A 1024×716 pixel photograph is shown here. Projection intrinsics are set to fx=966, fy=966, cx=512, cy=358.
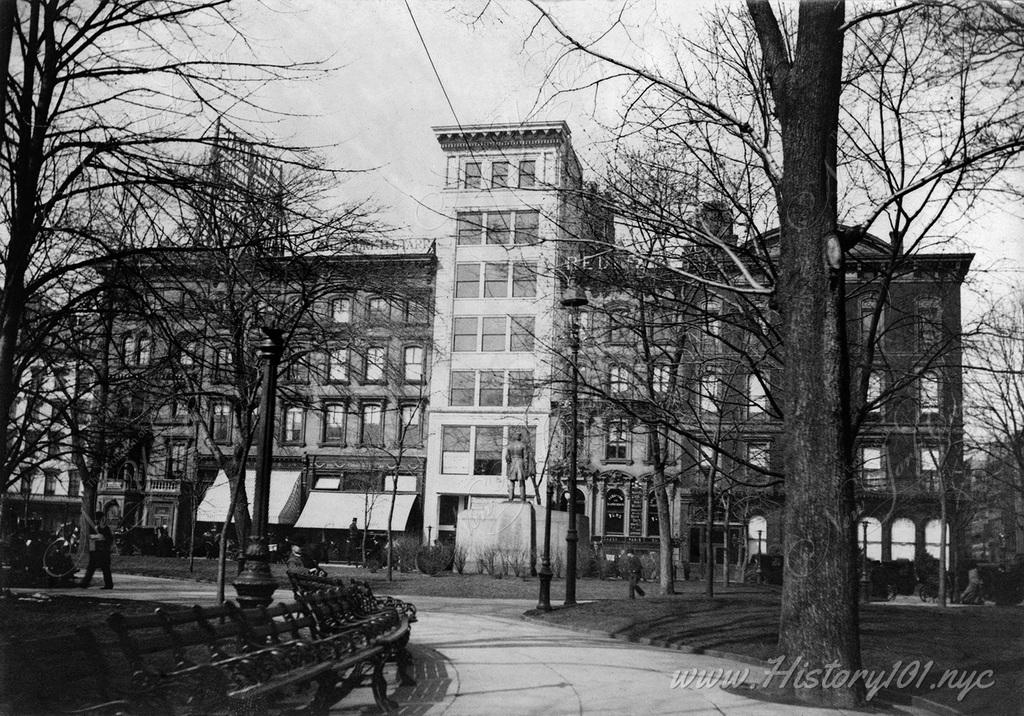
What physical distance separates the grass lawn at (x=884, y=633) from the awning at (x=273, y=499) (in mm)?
33543

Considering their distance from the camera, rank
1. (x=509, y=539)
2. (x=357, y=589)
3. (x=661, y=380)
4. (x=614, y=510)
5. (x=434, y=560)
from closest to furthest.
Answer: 1. (x=357, y=589)
2. (x=661, y=380)
3. (x=509, y=539)
4. (x=434, y=560)
5. (x=614, y=510)

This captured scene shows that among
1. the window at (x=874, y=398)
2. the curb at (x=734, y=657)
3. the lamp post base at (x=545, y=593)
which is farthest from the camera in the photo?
the lamp post base at (x=545, y=593)

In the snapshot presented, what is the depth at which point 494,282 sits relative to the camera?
51.2m

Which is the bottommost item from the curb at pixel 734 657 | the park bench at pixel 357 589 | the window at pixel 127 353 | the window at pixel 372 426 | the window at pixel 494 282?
the curb at pixel 734 657

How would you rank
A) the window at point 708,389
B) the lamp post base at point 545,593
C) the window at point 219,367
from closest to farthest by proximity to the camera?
the window at point 219,367, the window at point 708,389, the lamp post base at point 545,593

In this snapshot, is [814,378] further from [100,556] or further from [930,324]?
[100,556]

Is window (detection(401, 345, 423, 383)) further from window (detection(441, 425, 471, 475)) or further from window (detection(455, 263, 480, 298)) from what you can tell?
window (detection(455, 263, 480, 298))

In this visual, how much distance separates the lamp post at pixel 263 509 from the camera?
11.4 metres

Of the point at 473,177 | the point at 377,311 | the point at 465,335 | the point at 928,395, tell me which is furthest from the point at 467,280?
the point at 473,177

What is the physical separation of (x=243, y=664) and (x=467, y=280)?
4567 centimetres

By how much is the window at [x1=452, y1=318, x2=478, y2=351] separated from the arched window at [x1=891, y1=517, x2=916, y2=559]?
888 inches

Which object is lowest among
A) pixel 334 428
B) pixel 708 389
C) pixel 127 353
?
pixel 127 353

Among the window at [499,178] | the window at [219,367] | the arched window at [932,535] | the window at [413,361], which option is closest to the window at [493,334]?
the window at [413,361]

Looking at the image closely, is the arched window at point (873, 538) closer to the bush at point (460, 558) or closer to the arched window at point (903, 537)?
the arched window at point (903, 537)
